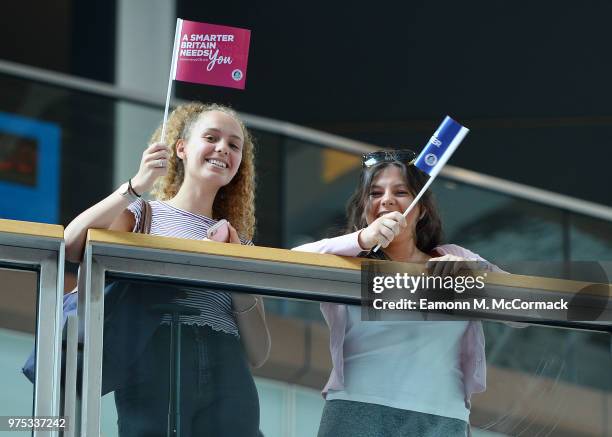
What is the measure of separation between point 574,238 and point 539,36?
370 cm

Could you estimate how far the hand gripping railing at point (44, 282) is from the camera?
156 inches

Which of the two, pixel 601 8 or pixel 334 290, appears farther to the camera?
pixel 601 8

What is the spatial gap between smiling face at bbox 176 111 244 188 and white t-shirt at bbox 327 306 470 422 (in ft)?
2.00

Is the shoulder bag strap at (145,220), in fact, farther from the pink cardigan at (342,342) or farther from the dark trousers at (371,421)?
the dark trousers at (371,421)

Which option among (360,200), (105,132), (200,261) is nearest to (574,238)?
(105,132)

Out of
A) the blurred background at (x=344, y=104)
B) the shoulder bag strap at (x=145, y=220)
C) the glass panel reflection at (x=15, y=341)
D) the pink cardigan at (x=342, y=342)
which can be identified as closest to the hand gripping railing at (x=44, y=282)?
the glass panel reflection at (x=15, y=341)

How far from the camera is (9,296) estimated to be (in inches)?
157

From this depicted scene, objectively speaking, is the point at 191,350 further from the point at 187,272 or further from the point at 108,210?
the point at 108,210

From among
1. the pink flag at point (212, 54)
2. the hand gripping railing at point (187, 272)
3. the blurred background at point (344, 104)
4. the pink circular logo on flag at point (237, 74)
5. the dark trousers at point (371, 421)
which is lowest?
the dark trousers at point (371, 421)

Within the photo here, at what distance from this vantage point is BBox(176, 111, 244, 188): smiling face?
4719mm

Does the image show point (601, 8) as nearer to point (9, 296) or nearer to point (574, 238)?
point (574, 238)

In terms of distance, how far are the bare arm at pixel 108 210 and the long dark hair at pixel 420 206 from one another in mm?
756

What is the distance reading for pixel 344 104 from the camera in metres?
12.5

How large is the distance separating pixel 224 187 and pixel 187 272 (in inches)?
28.8
